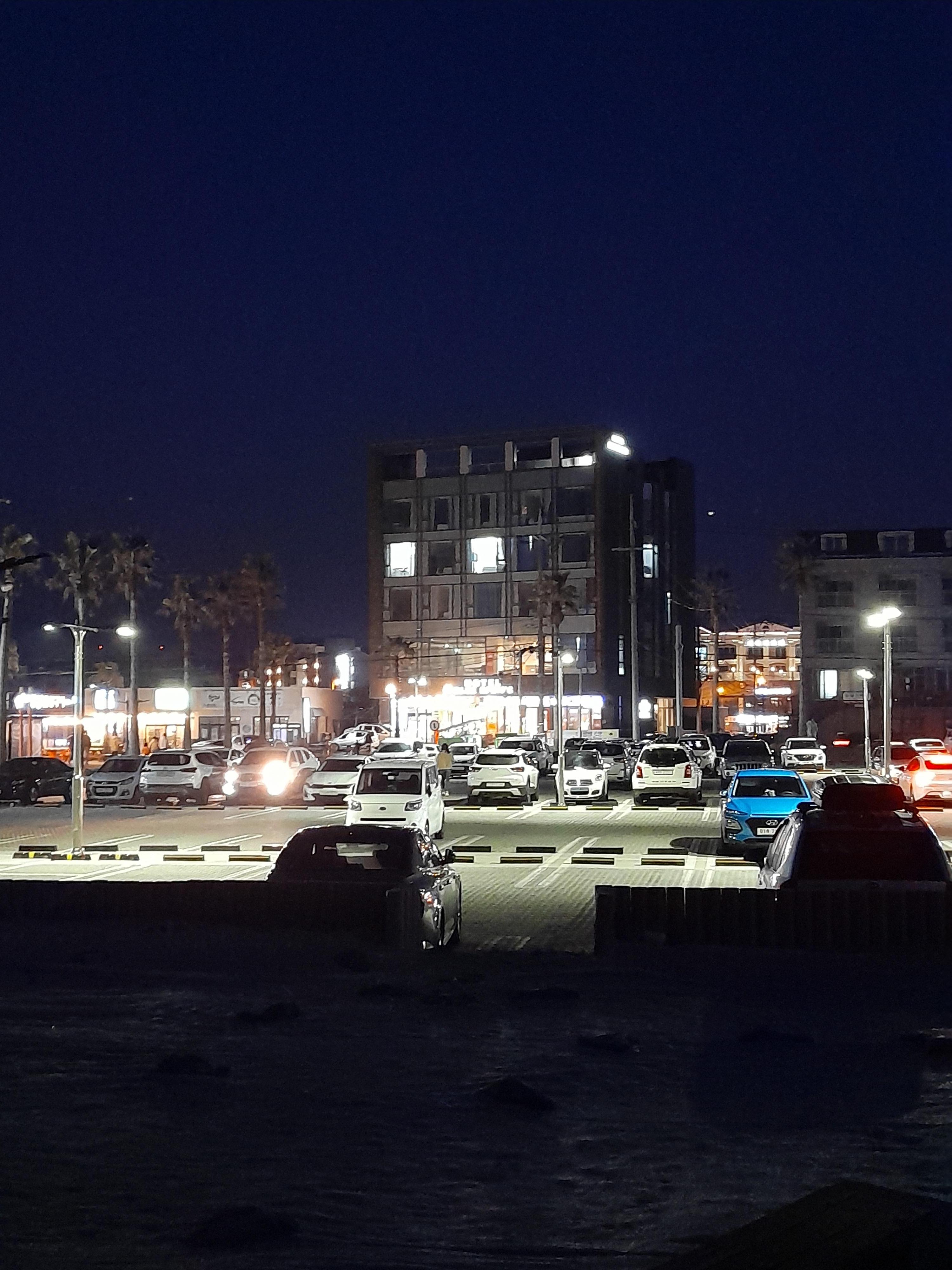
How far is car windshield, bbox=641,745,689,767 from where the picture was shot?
45.4 metres

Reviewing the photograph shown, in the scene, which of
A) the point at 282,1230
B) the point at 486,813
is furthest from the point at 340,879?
the point at 486,813

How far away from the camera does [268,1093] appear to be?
30.4 ft

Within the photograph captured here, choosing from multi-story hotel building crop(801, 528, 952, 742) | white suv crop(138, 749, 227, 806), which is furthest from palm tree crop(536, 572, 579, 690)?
white suv crop(138, 749, 227, 806)

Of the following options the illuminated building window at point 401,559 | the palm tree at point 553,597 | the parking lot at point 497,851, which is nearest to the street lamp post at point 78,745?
the parking lot at point 497,851

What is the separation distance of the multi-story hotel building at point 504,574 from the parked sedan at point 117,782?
6175 centimetres

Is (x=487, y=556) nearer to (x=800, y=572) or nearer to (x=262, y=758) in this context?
(x=800, y=572)

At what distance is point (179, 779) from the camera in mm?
46438

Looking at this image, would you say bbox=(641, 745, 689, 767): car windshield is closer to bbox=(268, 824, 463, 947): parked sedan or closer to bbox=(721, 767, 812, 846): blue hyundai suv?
bbox=(721, 767, 812, 846): blue hyundai suv

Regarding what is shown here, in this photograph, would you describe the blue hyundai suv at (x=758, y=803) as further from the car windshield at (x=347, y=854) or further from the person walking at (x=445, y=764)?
the person walking at (x=445, y=764)

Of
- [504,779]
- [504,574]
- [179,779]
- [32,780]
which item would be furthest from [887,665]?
[504,574]

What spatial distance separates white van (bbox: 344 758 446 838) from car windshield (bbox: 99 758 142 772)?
17.5 m

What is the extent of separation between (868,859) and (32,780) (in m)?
36.9

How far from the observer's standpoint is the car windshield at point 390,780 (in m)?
31.2

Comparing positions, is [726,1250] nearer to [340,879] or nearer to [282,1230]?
[282,1230]
